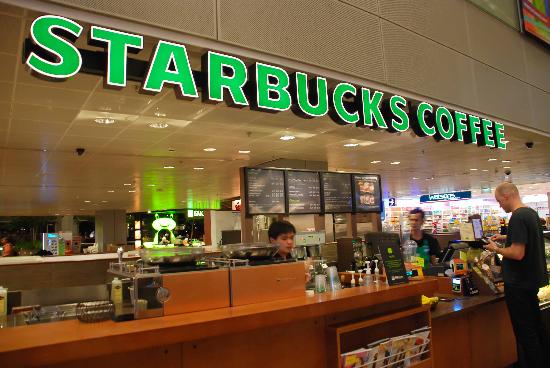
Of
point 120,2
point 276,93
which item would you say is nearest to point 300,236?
point 276,93

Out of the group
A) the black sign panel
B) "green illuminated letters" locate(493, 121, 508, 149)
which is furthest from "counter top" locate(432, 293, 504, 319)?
"green illuminated letters" locate(493, 121, 508, 149)

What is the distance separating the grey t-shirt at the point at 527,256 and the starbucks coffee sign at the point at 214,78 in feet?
5.51

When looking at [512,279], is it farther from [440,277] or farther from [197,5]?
[197,5]

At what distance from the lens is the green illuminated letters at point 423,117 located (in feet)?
16.9

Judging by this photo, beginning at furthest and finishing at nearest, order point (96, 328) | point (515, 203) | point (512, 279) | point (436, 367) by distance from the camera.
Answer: point (515, 203) → point (512, 279) → point (436, 367) → point (96, 328)

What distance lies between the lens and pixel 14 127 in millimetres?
5434

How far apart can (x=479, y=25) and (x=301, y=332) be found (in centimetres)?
609

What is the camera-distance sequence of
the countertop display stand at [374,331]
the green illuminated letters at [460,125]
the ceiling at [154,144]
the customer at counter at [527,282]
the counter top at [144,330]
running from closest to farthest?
the counter top at [144,330] → the countertop display stand at [374,331] → the customer at counter at [527,282] → the ceiling at [154,144] → the green illuminated letters at [460,125]

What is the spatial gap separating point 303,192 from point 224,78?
444cm

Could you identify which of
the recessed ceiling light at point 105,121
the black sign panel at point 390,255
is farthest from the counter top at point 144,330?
the recessed ceiling light at point 105,121

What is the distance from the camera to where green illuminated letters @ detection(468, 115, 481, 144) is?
5.83 meters

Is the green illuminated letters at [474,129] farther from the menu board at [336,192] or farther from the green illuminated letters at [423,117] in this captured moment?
the menu board at [336,192]

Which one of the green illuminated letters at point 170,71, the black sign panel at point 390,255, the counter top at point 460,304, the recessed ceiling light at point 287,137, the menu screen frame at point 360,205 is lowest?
the counter top at point 460,304

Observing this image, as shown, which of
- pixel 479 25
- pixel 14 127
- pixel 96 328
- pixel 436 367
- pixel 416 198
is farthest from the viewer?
pixel 416 198
